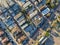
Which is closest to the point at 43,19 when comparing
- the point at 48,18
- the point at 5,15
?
the point at 48,18

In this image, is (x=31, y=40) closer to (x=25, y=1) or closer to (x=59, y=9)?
(x=25, y=1)

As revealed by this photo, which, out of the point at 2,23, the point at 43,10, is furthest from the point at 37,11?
the point at 2,23

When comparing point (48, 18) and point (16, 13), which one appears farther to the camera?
point (48, 18)

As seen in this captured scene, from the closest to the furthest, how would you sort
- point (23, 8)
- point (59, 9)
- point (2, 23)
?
point (2, 23), point (23, 8), point (59, 9)

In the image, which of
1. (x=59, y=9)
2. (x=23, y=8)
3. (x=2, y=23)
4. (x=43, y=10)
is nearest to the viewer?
(x=2, y=23)

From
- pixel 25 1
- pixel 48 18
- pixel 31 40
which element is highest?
pixel 25 1

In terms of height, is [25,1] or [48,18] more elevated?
[25,1]
